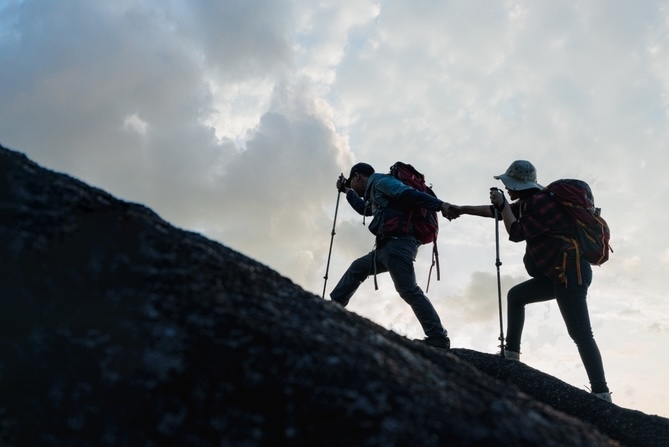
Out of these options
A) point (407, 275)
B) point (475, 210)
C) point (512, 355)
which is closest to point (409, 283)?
point (407, 275)

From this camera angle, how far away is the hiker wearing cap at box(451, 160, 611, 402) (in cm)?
930

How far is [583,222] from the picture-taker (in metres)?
9.65

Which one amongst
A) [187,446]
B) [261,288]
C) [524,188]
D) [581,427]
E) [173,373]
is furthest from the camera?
[524,188]

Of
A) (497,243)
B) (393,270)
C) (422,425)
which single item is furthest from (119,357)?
(497,243)

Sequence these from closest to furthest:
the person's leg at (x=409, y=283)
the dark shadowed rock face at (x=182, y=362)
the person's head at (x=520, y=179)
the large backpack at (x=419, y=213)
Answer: the dark shadowed rock face at (x=182, y=362) < the person's leg at (x=409, y=283) < the person's head at (x=520, y=179) < the large backpack at (x=419, y=213)

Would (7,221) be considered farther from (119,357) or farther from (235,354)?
(235,354)

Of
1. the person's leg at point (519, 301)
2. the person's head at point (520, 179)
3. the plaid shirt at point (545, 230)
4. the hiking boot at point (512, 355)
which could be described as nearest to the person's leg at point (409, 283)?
the hiking boot at point (512, 355)

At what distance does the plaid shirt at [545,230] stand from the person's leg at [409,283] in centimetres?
171

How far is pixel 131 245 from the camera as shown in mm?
3566

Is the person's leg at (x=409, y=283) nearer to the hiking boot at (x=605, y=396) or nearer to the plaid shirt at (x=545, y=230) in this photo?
the plaid shirt at (x=545, y=230)

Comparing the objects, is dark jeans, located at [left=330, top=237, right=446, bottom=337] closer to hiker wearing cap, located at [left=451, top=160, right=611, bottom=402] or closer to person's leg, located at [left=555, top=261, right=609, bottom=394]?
hiker wearing cap, located at [left=451, top=160, right=611, bottom=402]

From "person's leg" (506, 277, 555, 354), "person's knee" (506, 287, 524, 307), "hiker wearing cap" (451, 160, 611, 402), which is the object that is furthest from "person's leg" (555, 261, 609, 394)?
"person's knee" (506, 287, 524, 307)

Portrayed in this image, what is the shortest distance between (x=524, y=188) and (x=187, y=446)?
28.0 ft

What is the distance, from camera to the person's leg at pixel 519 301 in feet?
33.6
